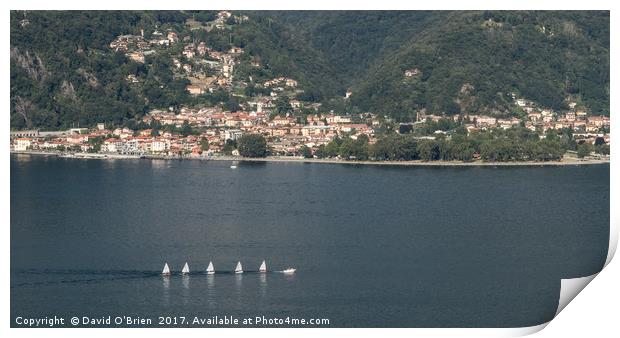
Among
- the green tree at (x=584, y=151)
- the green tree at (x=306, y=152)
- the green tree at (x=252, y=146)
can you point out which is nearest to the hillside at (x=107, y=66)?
the green tree at (x=252, y=146)

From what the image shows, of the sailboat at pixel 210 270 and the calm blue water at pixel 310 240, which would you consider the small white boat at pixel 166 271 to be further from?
the sailboat at pixel 210 270

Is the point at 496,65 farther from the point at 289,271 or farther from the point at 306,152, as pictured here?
the point at 289,271

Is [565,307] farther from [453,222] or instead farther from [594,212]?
[594,212]

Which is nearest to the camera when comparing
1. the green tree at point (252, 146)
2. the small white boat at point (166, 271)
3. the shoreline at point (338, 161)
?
the small white boat at point (166, 271)

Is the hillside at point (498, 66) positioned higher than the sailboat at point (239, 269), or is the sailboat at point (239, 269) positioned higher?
the hillside at point (498, 66)

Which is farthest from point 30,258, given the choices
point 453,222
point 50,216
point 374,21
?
point 374,21

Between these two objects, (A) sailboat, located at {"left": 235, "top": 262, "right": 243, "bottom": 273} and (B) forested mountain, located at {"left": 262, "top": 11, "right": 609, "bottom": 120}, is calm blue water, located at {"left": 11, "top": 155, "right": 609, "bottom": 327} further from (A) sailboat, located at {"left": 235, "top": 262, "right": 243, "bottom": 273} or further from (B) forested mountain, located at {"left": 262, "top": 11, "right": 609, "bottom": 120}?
(B) forested mountain, located at {"left": 262, "top": 11, "right": 609, "bottom": 120}
